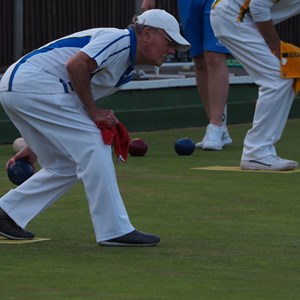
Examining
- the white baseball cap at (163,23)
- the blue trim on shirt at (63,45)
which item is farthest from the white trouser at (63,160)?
the white baseball cap at (163,23)

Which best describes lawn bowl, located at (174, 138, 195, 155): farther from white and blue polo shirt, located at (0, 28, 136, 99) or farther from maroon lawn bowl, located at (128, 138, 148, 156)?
white and blue polo shirt, located at (0, 28, 136, 99)

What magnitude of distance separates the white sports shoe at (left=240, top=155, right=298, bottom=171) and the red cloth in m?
3.46

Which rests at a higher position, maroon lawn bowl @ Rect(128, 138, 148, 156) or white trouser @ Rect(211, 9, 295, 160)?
white trouser @ Rect(211, 9, 295, 160)

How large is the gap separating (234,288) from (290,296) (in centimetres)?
31

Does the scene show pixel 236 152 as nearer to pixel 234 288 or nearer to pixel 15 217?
pixel 15 217

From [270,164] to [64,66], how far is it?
12.7ft

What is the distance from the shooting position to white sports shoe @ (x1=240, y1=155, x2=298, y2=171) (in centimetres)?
1104

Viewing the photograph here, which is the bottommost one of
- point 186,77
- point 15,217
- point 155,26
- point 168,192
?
point 186,77

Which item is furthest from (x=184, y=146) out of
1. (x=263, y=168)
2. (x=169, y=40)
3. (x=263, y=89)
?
(x=169, y=40)

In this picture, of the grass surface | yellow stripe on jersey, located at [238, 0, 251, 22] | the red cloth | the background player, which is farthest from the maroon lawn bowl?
the red cloth

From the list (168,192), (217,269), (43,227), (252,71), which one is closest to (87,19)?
(252,71)

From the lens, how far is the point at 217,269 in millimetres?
6805

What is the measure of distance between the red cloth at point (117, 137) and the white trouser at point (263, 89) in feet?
11.2

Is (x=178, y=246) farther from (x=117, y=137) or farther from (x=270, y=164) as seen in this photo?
(x=270, y=164)
